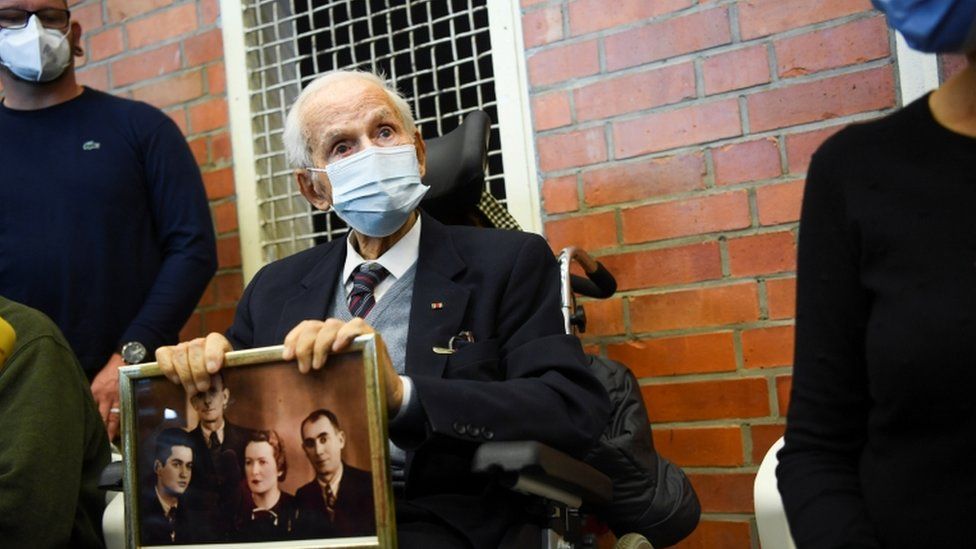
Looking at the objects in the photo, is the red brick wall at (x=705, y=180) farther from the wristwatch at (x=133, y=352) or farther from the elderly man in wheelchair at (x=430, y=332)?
the wristwatch at (x=133, y=352)

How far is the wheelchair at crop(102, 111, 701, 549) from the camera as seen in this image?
1.53m

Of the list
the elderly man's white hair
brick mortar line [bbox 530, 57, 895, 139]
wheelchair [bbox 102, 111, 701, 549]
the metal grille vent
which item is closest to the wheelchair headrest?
wheelchair [bbox 102, 111, 701, 549]

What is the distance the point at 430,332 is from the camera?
1.86 m

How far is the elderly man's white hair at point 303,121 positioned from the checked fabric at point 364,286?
0.88 feet

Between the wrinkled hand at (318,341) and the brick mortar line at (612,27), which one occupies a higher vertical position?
the brick mortar line at (612,27)

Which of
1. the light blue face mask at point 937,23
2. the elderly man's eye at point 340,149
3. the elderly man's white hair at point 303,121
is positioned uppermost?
the elderly man's white hair at point 303,121

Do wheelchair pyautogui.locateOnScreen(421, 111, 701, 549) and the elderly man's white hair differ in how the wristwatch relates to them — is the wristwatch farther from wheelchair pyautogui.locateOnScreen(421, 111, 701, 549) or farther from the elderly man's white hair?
wheelchair pyautogui.locateOnScreen(421, 111, 701, 549)

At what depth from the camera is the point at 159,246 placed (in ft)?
9.58

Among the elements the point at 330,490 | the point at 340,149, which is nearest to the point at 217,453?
the point at 330,490

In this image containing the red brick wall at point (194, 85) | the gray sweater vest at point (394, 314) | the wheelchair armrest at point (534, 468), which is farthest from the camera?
the red brick wall at point (194, 85)

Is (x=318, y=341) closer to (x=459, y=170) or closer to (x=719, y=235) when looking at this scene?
(x=459, y=170)

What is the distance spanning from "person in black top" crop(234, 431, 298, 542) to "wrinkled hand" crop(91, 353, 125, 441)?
44.3 inches

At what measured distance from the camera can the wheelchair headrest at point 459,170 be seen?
2297 mm

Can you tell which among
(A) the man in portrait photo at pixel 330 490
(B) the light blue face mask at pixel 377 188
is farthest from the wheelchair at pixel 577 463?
(B) the light blue face mask at pixel 377 188
